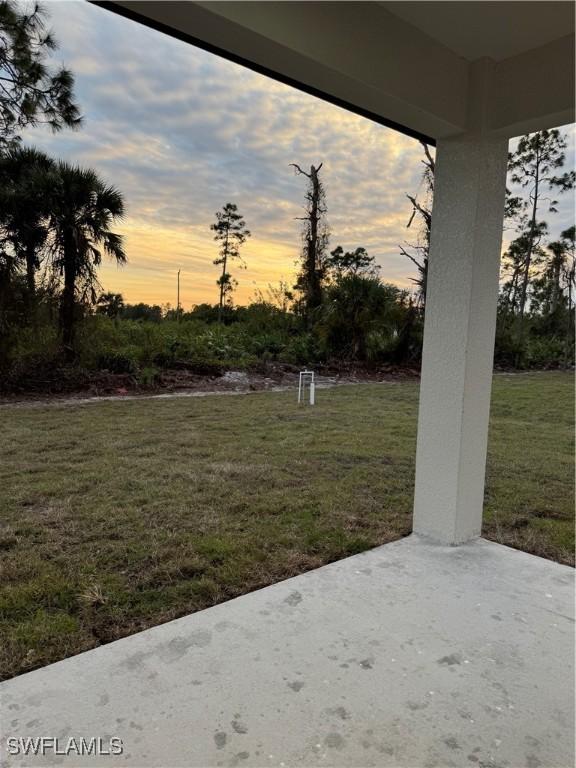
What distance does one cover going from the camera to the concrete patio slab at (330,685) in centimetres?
119

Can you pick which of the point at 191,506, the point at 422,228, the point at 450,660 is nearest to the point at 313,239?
the point at 422,228

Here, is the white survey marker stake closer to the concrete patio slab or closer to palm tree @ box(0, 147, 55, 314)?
palm tree @ box(0, 147, 55, 314)

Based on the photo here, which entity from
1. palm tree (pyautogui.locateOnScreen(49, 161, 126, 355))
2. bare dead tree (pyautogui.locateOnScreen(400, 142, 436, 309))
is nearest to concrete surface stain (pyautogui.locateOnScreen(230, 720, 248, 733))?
palm tree (pyautogui.locateOnScreen(49, 161, 126, 355))

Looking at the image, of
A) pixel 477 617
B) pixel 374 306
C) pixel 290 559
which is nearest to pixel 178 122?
pixel 374 306

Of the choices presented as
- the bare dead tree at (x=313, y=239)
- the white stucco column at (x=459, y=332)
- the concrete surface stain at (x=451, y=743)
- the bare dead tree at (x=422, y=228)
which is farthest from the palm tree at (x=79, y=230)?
the concrete surface stain at (x=451, y=743)

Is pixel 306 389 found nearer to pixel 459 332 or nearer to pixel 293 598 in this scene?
pixel 459 332

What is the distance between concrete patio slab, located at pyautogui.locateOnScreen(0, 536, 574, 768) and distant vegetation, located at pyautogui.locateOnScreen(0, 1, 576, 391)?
4776 millimetres

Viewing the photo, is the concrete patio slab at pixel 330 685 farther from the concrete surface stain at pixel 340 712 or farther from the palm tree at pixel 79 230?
the palm tree at pixel 79 230

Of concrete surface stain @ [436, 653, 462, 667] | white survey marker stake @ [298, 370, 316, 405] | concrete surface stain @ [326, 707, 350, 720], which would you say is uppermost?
white survey marker stake @ [298, 370, 316, 405]

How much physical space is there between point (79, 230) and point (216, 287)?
11.1 metres

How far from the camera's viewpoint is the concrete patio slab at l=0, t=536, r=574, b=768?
1.19 metres

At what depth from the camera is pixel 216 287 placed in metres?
18.2

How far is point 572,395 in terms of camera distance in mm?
8945

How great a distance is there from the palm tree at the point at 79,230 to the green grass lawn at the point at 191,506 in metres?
2.26
